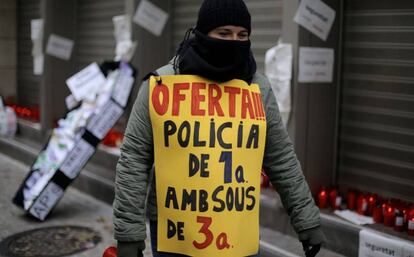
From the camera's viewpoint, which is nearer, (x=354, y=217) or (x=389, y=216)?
(x=389, y=216)

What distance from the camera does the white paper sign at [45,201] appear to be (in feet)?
19.8

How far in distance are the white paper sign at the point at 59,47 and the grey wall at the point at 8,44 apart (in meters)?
2.38

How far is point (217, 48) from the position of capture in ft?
8.73

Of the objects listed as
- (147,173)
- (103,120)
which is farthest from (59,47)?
(147,173)

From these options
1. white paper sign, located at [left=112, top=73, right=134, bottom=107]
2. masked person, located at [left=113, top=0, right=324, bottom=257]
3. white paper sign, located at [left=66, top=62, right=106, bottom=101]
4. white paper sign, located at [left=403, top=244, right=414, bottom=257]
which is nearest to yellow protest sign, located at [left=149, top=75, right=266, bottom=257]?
masked person, located at [left=113, top=0, right=324, bottom=257]

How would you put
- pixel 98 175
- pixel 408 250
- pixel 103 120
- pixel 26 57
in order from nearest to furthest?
pixel 408 250
pixel 103 120
pixel 98 175
pixel 26 57

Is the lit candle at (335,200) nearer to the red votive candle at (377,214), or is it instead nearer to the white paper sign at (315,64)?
the red votive candle at (377,214)

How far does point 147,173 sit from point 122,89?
13.0ft

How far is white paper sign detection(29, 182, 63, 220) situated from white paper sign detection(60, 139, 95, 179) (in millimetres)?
201

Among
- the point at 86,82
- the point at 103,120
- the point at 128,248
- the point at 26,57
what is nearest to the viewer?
the point at 128,248

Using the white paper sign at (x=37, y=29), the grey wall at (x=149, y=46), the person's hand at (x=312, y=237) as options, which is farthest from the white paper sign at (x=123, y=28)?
the person's hand at (x=312, y=237)

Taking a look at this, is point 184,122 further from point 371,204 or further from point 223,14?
point 371,204

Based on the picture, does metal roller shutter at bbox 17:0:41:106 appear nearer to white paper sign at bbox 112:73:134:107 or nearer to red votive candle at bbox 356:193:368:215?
white paper sign at bbox 112:73:134:107

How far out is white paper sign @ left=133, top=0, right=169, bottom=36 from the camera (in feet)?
23.5
